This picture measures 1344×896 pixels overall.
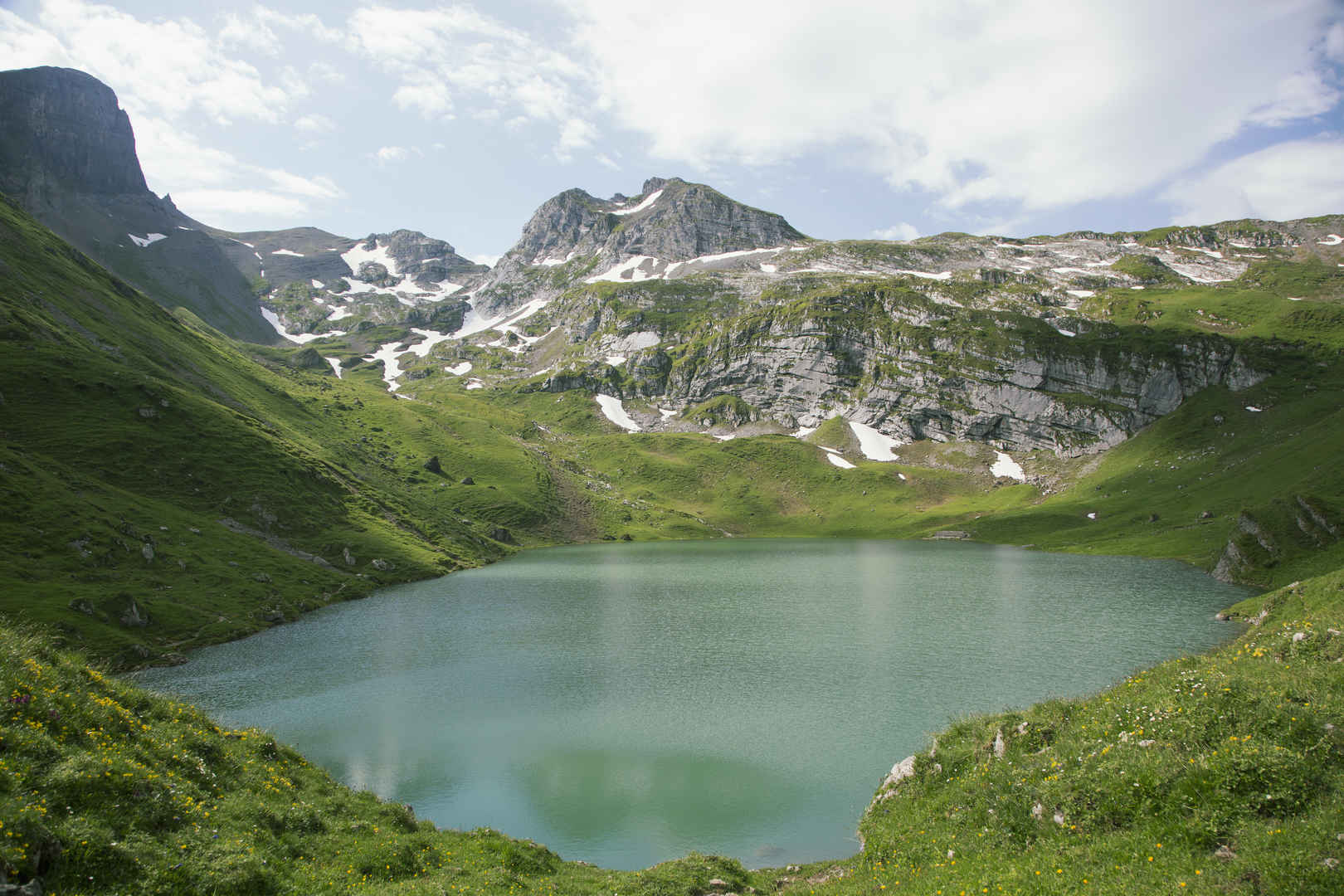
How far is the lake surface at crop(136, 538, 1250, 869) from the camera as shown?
2836 cm

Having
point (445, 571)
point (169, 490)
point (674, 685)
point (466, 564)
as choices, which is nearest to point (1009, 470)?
point (466, 564)

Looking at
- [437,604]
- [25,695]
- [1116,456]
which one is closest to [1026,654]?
[25,695]

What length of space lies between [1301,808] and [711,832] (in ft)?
67.1

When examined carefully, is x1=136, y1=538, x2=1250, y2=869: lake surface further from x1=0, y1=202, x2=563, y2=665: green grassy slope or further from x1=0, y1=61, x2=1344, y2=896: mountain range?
x1=0, y1=202, x2=563, y2=665: green grassy slope

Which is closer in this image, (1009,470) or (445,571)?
(445,571)

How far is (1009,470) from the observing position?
194 meters

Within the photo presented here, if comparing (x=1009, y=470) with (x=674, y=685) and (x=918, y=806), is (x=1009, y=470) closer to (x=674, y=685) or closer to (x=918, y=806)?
(x=674, y=685)

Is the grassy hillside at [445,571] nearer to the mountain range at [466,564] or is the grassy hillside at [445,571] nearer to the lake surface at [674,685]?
the mountain range at [466,564]

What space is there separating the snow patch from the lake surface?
10345 cm

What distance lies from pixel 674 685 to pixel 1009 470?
180 meters

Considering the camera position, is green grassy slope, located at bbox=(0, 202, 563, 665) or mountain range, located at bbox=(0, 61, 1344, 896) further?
green grassy slope, located at bbox=(0, 202, 563, 665)

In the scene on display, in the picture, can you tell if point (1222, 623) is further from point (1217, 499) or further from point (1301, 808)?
point (1217, 499)

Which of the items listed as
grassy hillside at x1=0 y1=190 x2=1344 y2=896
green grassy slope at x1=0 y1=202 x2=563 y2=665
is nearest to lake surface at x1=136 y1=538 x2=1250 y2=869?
grassy hillside at x1=0 y1=190 x2=1344 y2=896

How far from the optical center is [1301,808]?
1002cm
